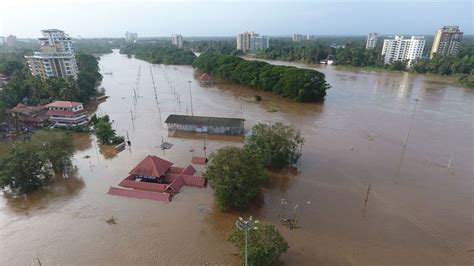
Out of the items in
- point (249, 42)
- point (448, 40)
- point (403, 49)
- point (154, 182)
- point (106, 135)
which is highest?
point (448, 40)

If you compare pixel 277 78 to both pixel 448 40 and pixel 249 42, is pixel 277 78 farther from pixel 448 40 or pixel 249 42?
pixel 249 42

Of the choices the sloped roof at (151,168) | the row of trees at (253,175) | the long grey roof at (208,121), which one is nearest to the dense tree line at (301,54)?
the long grey roof at (208,121)

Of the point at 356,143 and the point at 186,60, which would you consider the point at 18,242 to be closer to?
the point at 356,143

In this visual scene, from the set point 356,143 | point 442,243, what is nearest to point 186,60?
point 356,143

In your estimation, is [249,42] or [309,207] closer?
[309,207]

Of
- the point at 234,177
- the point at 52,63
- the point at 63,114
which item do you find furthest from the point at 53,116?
the point at 234,177

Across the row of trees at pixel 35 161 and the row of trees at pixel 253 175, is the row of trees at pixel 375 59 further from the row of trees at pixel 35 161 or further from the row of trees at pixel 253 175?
the row of trees at pixel 35 161

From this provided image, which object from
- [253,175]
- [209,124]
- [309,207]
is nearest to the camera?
[253,175]
